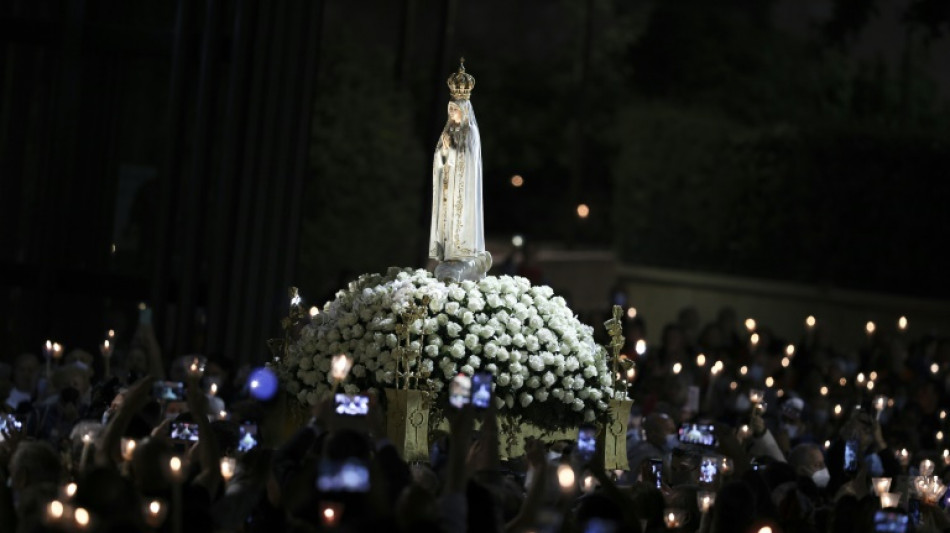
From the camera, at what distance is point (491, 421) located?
9.04 m

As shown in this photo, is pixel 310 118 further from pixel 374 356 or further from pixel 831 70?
pixel 831 70

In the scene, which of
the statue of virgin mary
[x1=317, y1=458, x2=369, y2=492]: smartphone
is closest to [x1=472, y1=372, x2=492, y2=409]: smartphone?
[x1=317, y1=458, x2=369, y2=492]: smartphone

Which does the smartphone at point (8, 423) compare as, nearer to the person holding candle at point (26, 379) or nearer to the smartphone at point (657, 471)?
the person holding candle at point (26, 379)

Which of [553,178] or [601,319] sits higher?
[553,178]

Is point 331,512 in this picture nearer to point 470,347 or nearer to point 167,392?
point 470,347

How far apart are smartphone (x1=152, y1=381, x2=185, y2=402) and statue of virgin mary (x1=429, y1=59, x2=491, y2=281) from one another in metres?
2.14

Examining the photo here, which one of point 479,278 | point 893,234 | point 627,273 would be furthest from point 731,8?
point 479,278

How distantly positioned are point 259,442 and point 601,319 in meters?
9.21

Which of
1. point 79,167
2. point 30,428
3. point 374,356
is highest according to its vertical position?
point 79,167

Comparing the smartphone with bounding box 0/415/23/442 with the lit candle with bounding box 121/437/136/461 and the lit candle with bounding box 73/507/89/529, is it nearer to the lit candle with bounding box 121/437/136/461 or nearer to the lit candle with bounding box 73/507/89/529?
the lit candle with bounding box 121/437/136/461

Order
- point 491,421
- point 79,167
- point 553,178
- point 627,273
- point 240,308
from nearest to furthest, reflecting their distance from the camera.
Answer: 1. point 491,421
2. point 240,308
3. point 79,167
4. point 627,273
5. point 553,178

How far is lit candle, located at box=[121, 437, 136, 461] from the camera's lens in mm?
9109

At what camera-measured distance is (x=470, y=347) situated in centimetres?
1130

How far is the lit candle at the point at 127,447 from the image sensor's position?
9109mm
